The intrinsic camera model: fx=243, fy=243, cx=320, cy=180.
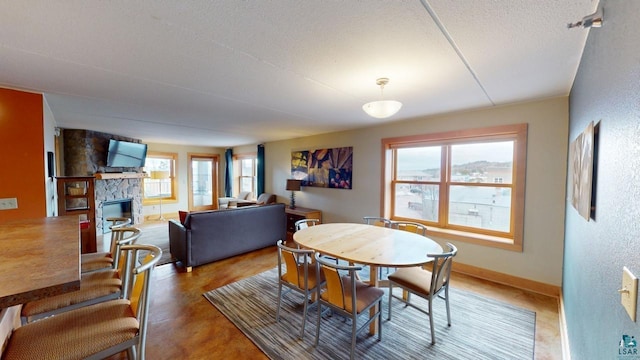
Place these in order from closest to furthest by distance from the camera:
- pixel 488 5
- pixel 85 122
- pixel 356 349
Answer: pixel 488 5, pixel 356 349, pixel 85 122

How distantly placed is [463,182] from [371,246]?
204 cm

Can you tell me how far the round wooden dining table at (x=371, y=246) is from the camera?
1.91 metres

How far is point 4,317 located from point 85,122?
4590mm

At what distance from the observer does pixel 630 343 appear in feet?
2.26

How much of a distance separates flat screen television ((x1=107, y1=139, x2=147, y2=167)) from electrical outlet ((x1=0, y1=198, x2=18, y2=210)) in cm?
343

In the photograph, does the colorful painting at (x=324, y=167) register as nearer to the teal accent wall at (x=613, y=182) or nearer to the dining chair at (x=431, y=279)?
the dining chair at (x=431, y=279)

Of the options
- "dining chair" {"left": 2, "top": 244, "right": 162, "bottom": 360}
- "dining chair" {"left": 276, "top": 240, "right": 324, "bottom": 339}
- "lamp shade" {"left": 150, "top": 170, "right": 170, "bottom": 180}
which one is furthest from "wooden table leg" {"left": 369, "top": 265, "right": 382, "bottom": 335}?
"lamp shade" {"left": 150, "top": 170, "right": 170, "bottom": 180}

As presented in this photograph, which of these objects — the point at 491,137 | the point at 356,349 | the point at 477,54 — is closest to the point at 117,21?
the point at 477,54

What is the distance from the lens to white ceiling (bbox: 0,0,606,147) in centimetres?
126

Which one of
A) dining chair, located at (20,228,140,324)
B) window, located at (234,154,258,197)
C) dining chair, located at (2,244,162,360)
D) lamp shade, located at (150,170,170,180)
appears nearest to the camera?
dining chair, located at (2,244,162,360)

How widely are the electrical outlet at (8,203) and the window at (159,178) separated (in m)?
4.47

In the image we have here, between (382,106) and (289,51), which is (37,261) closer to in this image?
(289,51)

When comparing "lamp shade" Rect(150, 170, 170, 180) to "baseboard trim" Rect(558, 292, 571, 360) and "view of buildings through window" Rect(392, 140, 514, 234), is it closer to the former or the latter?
"view of buildings through window" Rect(392, 140, 514, 234)

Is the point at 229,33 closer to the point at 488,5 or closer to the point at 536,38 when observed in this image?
the point at 488,5
